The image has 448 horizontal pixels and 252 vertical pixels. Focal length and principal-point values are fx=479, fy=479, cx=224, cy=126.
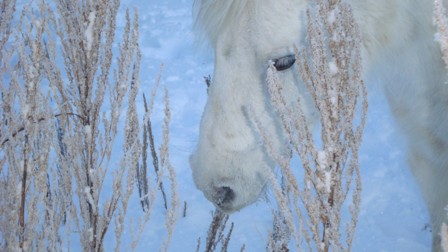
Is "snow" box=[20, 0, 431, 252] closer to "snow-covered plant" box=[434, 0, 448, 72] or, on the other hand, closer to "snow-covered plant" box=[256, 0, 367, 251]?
"snow-covered plant" box=[256, 0, 367, 251]

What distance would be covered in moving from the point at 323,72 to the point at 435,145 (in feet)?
4.27

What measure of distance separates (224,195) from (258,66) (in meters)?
0.54

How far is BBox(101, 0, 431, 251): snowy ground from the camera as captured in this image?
354cm

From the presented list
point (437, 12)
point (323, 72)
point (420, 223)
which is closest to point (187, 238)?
point (420, 223)

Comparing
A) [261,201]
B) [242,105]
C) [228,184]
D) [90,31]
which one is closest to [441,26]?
[242,105]

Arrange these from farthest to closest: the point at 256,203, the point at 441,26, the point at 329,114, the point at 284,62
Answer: the point at 256,203
the point at 284,62
the point at 329,114
the point at 441,26

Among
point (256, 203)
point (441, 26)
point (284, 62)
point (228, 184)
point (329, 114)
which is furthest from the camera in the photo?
point (256, 203)

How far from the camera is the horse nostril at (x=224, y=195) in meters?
1.96

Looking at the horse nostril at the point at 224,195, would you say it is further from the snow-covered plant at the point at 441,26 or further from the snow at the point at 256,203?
the snow-covered plant at the point at 441,26

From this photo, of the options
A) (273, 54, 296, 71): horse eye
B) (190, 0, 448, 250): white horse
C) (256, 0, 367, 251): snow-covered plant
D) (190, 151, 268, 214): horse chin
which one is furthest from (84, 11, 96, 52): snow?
(256, 0, 367, 251): snow-covered plant

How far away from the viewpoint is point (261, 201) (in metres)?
2.31

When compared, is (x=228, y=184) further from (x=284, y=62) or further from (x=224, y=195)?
(x=284, y=62)

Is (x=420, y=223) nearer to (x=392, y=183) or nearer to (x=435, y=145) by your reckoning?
(x=392, y=183)

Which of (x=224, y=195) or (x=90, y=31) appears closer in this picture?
(x=90, y=31)
